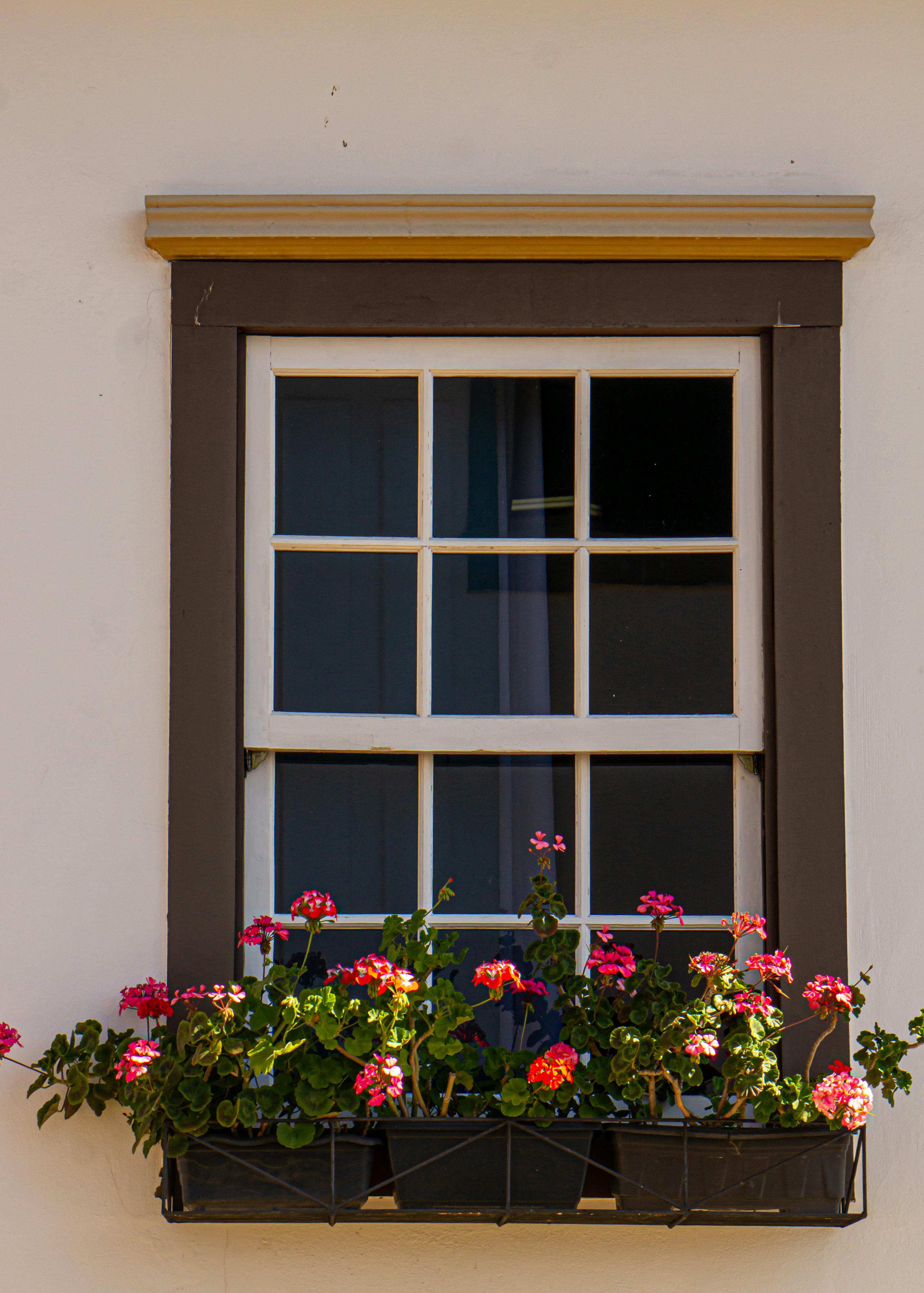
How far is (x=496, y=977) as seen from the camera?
1.94 m

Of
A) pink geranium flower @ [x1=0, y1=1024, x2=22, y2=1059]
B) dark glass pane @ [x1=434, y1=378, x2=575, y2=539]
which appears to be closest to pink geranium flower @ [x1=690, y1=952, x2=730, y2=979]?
dark glass pane @ [x1=434, y1=378, x2=575, y2=539]

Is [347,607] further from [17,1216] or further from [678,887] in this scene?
[17,1216]

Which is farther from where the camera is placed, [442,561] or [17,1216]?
[442,561]

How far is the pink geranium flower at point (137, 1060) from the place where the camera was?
1.90m

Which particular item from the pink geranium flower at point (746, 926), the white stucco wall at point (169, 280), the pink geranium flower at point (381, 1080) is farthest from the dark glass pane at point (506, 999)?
the white stucco wall at point (169, 280)

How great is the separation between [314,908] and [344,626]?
61cm

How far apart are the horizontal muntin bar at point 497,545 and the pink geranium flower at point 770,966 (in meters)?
0.85

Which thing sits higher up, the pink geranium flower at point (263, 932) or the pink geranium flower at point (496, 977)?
the pink geranium flower at point (263, 932)

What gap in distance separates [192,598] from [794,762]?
131cm

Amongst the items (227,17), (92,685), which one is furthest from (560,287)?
(92,685)

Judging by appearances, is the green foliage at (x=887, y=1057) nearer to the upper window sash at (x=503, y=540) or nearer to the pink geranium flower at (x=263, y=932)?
the upper window sash at (x=503, y=540)

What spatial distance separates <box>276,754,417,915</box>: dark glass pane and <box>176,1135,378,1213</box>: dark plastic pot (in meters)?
0.49

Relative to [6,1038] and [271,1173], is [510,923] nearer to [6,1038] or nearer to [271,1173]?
[271,1173]

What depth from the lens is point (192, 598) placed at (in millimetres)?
2203
